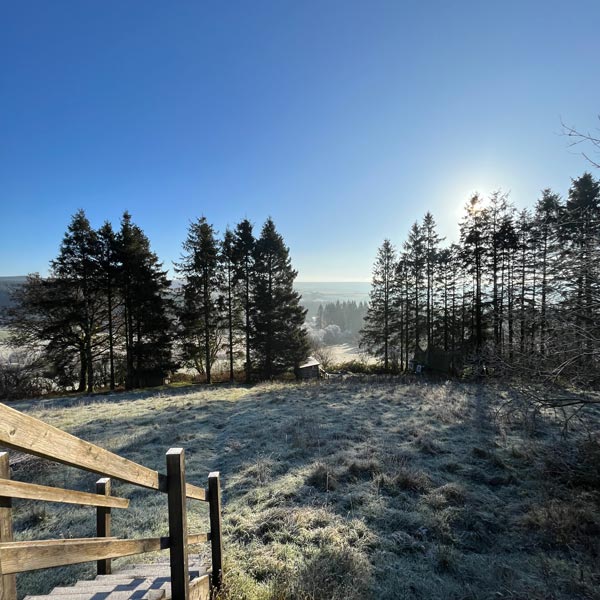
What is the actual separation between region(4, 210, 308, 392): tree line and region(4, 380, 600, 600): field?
1140cm

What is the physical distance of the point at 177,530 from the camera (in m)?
2.17

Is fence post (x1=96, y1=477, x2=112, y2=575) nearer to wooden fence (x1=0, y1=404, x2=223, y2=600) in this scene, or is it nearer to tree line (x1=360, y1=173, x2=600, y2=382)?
wooden fence (x1=0, y1=404, x2=223, y2=600)

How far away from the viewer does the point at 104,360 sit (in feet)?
67.4

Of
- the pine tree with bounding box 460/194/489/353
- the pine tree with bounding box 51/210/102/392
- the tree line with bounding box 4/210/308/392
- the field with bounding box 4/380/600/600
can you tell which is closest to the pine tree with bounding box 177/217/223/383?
the tree line with bounding box 4/210/308/392

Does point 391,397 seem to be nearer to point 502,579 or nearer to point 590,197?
point 502,579

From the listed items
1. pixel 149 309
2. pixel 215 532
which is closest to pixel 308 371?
pixel 149 309

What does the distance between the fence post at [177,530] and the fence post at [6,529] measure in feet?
2.63

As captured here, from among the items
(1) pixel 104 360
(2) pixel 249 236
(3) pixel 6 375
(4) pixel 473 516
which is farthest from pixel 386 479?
(3) pixel 6 375

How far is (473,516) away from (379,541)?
1698mm

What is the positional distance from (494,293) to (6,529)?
2319 centimetres

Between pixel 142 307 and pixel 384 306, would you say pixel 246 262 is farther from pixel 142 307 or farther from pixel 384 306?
pixel 384 306

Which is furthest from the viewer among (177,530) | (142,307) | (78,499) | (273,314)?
(273,314)

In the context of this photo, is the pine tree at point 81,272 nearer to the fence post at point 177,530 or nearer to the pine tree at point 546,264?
the fence post at point 177,530

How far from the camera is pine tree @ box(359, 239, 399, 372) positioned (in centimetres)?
2633
